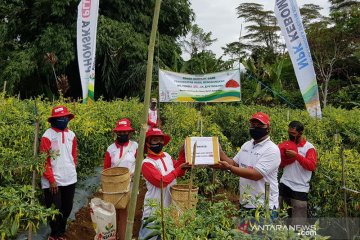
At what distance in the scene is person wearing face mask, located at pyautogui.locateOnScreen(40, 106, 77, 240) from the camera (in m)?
Answer: 4.20

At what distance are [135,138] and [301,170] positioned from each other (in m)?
4.71

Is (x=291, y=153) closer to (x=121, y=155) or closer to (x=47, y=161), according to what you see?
(x=121, y=155)

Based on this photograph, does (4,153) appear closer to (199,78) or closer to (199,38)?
(199,78)

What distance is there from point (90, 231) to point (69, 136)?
1.54 meters

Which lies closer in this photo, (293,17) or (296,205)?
(296,205)

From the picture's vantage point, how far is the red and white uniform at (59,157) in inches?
164

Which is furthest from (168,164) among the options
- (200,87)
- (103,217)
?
(200,87)

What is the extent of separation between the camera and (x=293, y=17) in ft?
23.4

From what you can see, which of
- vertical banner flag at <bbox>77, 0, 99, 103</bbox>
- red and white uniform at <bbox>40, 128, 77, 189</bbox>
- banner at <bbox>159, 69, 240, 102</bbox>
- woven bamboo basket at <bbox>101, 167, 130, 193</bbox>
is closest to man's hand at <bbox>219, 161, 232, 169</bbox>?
woven bamboo basket at <bbox>101, 167, 130, 193</bbox>

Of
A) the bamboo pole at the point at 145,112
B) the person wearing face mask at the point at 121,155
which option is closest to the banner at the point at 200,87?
the person wearing face mask at the point at 121,155

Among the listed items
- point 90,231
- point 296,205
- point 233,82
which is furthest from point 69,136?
point 233,82

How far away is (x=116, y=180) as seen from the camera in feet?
13.6

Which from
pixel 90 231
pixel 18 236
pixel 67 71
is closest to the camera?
pixel 18 236

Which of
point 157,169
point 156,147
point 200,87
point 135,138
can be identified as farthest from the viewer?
point 135,138
